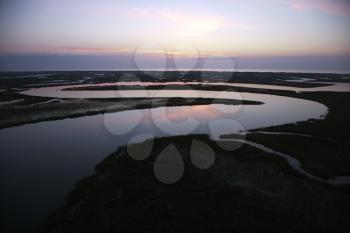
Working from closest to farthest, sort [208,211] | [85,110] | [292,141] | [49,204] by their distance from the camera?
[208,211], [49,204], [292,141], [85,110]

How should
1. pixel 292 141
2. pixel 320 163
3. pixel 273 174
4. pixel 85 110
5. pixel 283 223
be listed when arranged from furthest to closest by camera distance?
pixel 85 110
pixel 292 141
pixel 320 163
pixel 273 174
pixel 283 223

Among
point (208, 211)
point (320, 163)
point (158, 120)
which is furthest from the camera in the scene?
point (158, 120)

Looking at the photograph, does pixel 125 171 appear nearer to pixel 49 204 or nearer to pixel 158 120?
pixel 49 204

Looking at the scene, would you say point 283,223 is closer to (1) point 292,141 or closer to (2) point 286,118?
(1) point 292,141

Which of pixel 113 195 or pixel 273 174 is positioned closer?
pixel 113 195

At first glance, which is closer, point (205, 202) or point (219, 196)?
point (205, 202)

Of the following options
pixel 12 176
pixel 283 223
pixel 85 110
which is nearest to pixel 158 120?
pixel 85 110

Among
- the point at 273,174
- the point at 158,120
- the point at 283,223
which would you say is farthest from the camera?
the point at 158,120

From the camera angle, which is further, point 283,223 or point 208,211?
point 208,211

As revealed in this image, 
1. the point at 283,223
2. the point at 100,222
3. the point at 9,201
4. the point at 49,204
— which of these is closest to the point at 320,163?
the point at 283,223
